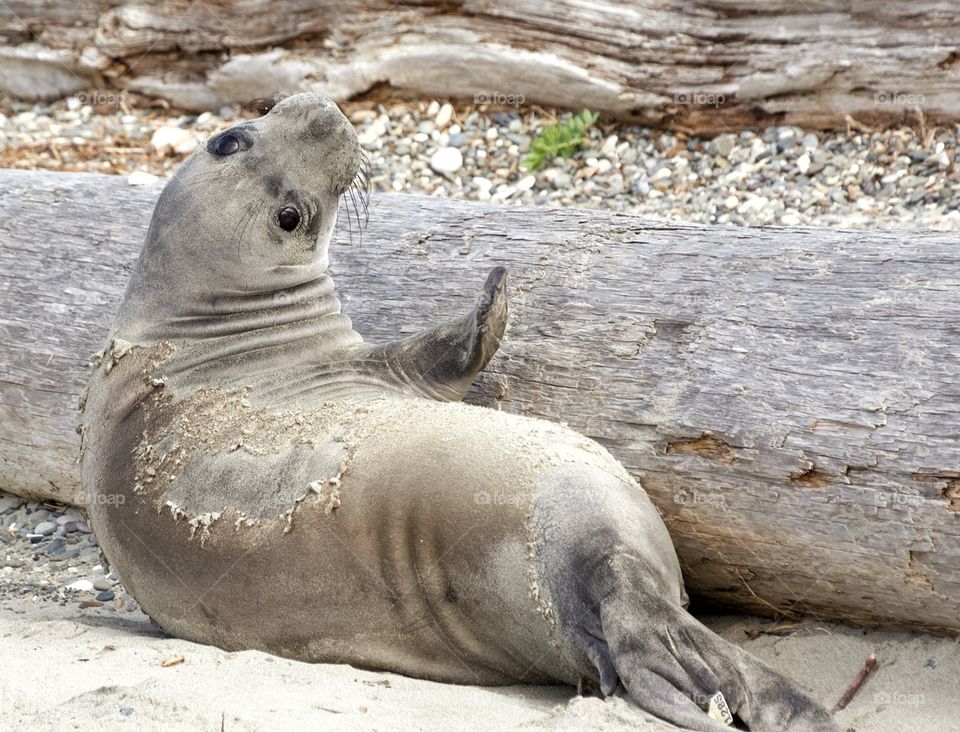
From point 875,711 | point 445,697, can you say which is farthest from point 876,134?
point 445,697

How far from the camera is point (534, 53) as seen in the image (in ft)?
24.5

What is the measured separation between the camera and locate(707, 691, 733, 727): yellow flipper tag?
3008 millimetres

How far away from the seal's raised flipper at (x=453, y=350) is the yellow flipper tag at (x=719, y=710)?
1368 mm

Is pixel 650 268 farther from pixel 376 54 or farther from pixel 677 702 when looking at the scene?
pixel 376 54

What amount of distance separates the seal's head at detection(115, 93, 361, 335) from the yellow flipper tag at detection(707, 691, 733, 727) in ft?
6.64

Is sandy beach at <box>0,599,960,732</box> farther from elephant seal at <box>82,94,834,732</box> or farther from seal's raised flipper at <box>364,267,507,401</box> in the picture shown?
seal's raised flipper at <box>364,267,507,401</box>

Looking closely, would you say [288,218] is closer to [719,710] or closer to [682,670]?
[682,670]

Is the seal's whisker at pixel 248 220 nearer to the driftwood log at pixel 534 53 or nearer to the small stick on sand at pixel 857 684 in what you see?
the small stick on sand at pixel 857 684

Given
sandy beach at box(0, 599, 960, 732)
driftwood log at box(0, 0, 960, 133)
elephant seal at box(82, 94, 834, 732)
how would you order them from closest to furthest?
sandy beach at box(0, 599, 960, 732)
elephant seal at box(82, 94, 834, 732)
driftwood log at box(0, 0, 960, 133)

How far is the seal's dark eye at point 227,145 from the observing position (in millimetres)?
4137

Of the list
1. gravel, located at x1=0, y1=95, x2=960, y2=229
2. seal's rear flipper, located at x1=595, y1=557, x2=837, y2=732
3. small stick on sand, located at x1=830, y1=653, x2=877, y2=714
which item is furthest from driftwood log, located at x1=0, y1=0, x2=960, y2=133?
seal's rear flipper, located at x1=595, y1=557, x2=837, y2=732

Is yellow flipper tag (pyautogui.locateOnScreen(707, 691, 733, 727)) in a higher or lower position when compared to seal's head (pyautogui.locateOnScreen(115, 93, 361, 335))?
lower

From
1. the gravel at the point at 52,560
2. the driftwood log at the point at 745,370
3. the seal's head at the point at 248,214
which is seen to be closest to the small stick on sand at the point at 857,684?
the driftwood log at the point at 745,370

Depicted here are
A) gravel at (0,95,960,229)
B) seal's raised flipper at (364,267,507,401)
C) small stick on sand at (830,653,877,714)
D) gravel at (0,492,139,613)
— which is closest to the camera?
small stick on sand at (830,653,877,714)
